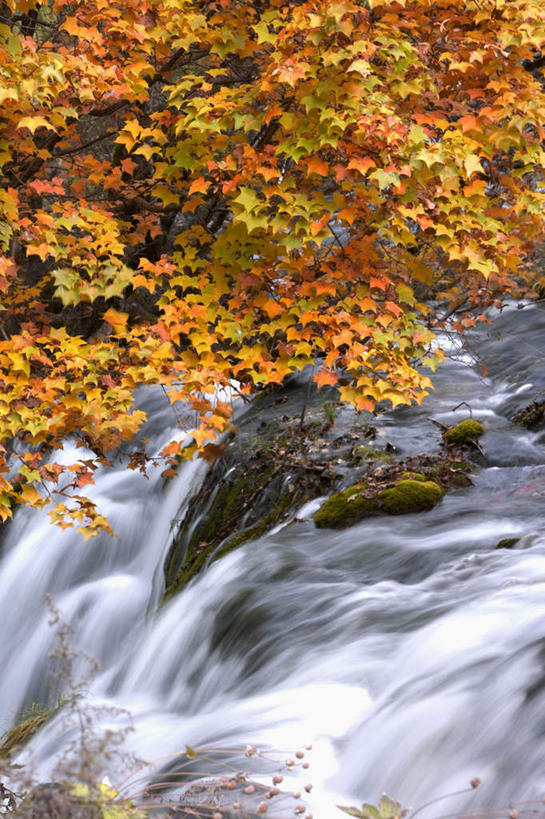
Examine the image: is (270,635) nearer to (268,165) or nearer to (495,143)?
(268,165)

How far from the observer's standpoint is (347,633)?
13.8 ft

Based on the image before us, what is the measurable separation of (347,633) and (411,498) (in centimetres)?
163

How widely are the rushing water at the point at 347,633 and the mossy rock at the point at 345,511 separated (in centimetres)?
11

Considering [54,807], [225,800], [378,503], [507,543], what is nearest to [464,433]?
[378,503]

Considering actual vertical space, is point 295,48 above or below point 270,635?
above

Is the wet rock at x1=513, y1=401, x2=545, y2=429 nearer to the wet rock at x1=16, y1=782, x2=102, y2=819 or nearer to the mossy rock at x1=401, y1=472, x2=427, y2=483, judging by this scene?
the mossy rock at x1=401, y1=472, x2=427, y2=483

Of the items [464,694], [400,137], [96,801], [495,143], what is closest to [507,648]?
[464,694]

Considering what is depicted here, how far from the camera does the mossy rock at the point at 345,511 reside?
18.4 ft

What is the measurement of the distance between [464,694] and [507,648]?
0.32 m

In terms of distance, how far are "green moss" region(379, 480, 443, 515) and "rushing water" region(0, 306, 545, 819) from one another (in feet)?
0.34

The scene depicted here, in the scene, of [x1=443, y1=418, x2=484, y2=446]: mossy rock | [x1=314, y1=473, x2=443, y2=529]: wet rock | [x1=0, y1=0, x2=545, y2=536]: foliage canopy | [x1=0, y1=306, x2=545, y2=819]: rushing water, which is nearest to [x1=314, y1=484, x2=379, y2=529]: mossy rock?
[x1=314, y1=473, x2=443, y2=529]: wet rock

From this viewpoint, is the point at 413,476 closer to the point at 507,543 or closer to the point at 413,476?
the point at 413,476

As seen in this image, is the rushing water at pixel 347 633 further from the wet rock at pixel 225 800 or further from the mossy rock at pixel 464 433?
the wet rock at pixel 225 800

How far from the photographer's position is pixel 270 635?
4500mm
